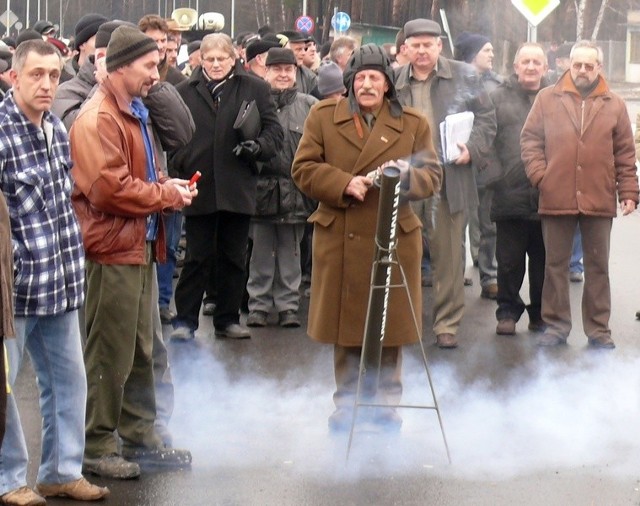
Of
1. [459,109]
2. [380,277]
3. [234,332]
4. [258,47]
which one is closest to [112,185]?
[380,277]

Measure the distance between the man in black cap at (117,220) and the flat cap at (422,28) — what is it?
3474 mm

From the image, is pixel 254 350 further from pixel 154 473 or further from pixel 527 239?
pixel 154 473

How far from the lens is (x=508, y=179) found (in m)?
10.7

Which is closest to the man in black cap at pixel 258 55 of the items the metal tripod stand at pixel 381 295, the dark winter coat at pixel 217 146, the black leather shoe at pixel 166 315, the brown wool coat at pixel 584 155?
the dark winter coat at pixel 217 146

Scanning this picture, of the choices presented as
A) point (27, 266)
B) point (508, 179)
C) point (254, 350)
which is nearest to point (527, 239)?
point (508, 179)

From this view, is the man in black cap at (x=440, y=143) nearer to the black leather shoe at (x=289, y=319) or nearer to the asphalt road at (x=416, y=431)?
the asphalt road at (x=416, y=431)

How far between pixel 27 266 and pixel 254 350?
406cm

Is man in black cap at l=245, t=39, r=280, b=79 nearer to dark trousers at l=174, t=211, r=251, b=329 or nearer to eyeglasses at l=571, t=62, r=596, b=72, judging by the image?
dark trousers at l=174, t=211, r=251, b=329

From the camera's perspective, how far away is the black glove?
10172mm

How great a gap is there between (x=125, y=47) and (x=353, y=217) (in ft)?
5.47

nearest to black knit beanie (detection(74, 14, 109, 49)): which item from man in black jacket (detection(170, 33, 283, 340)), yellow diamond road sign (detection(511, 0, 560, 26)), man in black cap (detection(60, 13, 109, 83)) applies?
man in black cap (detection(60, 13, 109, 83))

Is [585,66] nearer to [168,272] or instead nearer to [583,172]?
[583,172]

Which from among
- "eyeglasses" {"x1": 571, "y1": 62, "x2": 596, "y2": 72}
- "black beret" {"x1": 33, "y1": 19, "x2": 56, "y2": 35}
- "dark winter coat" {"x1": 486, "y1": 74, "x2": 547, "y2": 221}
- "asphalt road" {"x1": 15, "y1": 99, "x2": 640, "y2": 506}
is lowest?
"asphalt road" {"x1": 15, "y1": 99, "x2": 640, "y2": 506}

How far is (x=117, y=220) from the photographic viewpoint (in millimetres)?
6539
